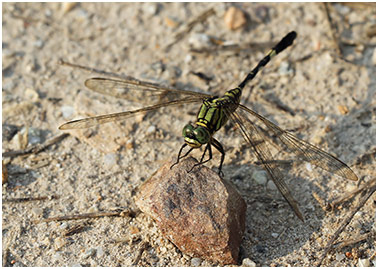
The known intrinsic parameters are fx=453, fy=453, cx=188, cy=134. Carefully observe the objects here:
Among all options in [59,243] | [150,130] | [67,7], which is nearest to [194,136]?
[150,130]

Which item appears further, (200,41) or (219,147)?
(200,41)

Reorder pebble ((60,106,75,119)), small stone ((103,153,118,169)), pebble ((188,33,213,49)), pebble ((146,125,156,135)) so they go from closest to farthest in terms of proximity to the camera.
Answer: small stone ((103,153,118,169))
pebble ((146,125,156,135))
pebble ((60,106,75,119))
pebble ((188,33,213,49))

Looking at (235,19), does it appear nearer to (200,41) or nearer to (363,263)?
(200,41)

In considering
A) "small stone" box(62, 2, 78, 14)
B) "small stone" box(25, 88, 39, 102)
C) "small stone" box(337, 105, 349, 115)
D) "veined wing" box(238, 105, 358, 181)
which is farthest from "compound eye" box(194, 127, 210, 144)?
"small stone" box(62, 2, 78, 14)

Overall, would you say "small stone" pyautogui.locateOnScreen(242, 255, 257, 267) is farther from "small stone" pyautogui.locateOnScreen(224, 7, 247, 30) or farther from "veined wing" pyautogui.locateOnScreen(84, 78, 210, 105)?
"small stone" pyautogui.locateOnScreen(224, 7, 247, 30)

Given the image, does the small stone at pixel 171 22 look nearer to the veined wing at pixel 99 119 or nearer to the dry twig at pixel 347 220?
the veined wing at pixel 99 119

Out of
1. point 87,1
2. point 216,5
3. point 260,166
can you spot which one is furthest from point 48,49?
point 260,166
